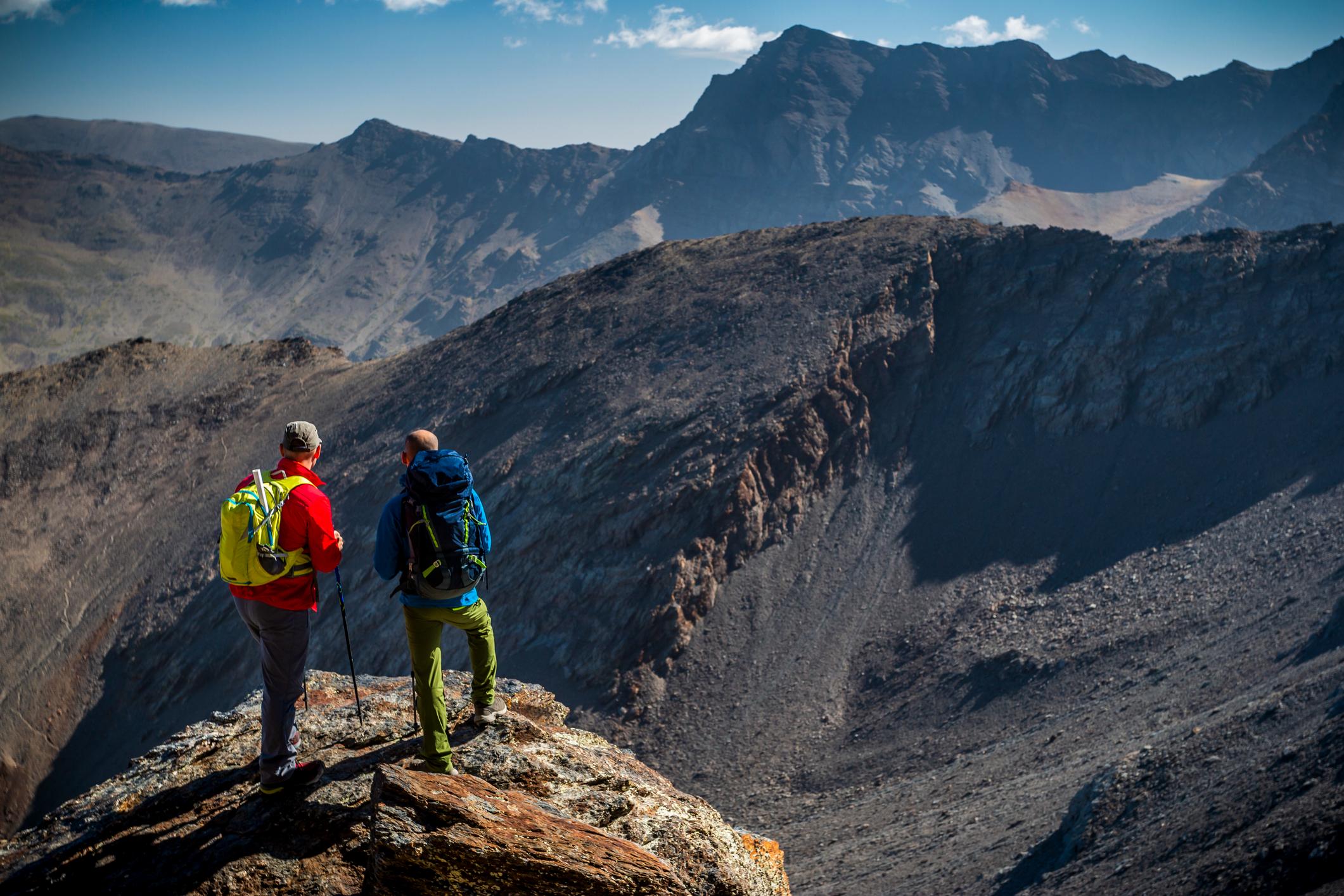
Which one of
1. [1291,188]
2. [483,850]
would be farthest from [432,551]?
[1291,188]

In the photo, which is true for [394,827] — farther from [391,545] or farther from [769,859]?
[769,859]

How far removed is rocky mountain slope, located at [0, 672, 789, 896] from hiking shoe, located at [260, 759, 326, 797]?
0.31 feet

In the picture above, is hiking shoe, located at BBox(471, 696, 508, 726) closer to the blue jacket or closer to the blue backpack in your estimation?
the blue jacket

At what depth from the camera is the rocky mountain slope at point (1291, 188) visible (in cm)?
12381

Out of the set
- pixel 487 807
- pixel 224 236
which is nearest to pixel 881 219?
pixel 487 807

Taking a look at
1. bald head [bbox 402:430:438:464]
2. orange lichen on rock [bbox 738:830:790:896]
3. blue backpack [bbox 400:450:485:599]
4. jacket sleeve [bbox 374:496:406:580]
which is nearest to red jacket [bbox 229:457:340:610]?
jacket sleeve [bbox 374:496:406:580]

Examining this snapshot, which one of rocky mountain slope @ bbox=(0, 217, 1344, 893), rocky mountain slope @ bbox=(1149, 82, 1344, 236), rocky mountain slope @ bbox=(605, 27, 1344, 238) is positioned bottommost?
rocky mountain slope @ bbox=(0, 217, 1344, 893)

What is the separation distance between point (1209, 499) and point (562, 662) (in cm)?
2510

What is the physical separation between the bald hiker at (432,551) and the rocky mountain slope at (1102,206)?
498 feet

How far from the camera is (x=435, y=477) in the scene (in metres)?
6.97

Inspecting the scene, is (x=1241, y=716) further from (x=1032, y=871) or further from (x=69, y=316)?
(x=69, y=316)

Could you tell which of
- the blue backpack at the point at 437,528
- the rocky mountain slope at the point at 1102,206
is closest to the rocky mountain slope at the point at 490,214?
the rocky mountain slope at the point at 1102,206

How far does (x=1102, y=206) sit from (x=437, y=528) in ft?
622

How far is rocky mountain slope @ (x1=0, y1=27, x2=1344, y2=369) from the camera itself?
6565 inches
